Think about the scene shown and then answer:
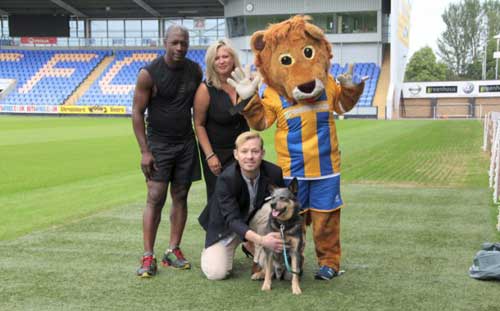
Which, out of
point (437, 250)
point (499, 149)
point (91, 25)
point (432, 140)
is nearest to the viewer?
point (437, 250)

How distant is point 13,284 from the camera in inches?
193

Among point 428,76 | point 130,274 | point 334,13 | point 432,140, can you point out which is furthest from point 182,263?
point 428,76

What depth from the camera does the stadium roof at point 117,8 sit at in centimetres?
5094

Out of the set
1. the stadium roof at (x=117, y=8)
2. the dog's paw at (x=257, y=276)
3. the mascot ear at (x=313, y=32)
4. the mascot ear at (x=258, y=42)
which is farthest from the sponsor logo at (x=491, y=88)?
the dog's paw at (x=257, y=276)

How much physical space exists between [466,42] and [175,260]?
305 feet

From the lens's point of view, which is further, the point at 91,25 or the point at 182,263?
the point at 91,25

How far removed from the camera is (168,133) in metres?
5.38

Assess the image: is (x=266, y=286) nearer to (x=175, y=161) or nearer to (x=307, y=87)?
(x=175, y=161)

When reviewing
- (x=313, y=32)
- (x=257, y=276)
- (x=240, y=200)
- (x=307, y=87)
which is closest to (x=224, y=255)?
(x=257, y=276)

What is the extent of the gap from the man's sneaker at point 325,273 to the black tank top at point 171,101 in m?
1.66

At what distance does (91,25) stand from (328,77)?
54708mm

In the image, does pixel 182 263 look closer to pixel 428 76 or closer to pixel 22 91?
pixel 22 91

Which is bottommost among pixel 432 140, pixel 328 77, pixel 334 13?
pixel 432 140

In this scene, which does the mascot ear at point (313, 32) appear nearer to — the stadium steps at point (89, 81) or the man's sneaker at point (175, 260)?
the man's sneaker at point (175, 260)
